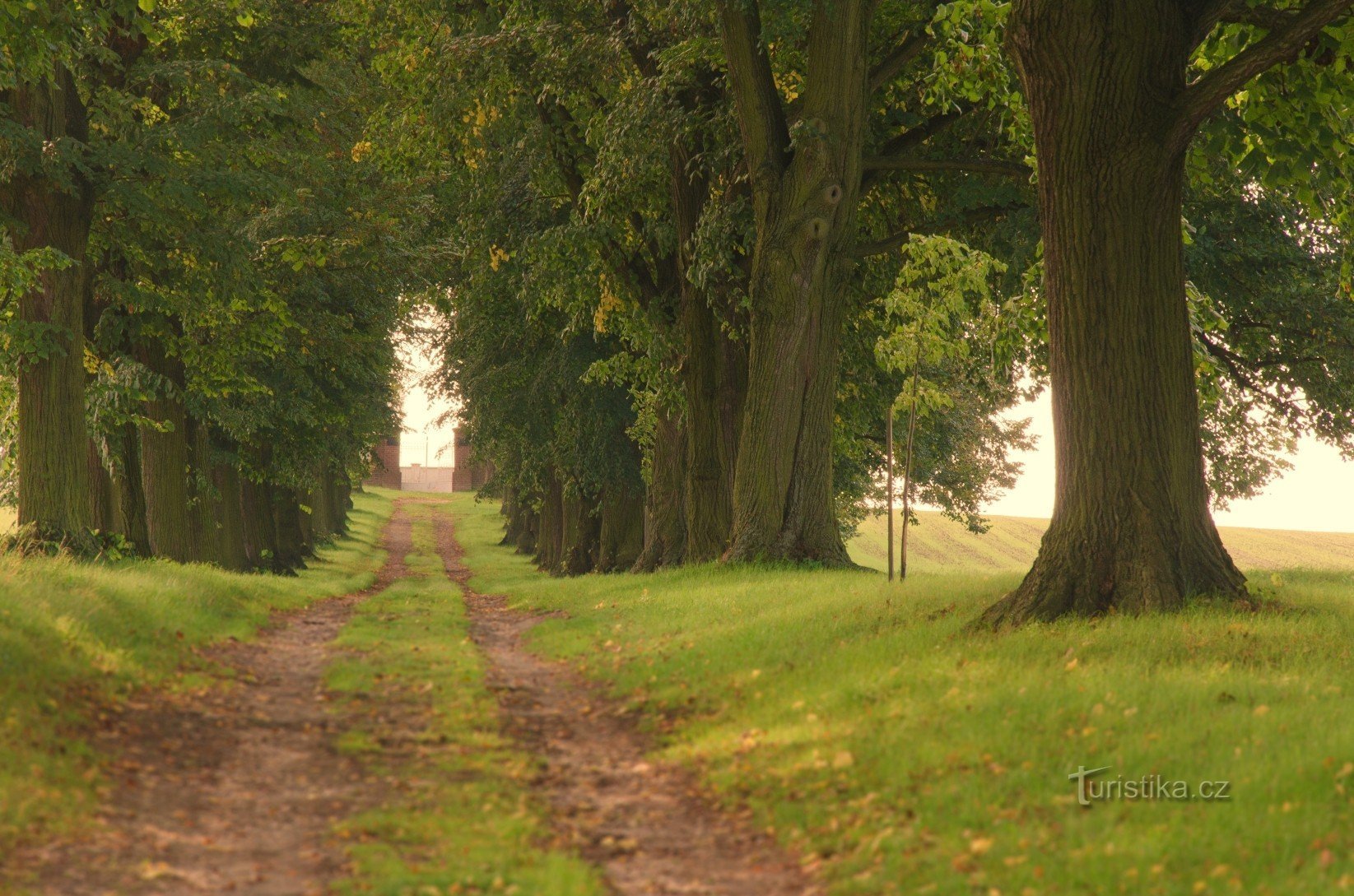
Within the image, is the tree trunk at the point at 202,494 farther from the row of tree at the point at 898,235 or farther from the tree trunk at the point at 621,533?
the tree trunk at the point at 621,533

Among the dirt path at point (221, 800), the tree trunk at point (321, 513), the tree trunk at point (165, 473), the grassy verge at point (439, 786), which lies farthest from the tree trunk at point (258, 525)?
the dirt path at point (221, 800)

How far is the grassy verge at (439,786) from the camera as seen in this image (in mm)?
6520

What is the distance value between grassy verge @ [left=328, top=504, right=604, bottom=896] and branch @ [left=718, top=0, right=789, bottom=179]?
324 inches

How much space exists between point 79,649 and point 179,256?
12.6m

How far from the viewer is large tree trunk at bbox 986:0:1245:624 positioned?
→ 11672mm

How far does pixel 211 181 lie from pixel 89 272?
3154 millimetres

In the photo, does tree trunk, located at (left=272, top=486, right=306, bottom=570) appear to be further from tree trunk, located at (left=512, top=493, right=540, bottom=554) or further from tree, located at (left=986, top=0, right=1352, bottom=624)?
tree, located at (left=986, top=0, right=1352, bottom=624)

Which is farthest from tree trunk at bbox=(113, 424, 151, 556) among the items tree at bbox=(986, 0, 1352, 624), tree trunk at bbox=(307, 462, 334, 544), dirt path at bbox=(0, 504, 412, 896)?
tree trunk at bbox=(307, 462, 334, 544)

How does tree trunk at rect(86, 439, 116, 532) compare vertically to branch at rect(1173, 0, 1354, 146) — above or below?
below

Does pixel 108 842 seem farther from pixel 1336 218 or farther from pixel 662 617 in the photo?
pixel 1336 218

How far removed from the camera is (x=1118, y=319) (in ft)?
39.1

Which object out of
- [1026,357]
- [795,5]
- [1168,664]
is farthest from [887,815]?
[1026,357]

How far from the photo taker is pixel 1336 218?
616 inches

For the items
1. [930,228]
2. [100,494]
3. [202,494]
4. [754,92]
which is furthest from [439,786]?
[202,494]
